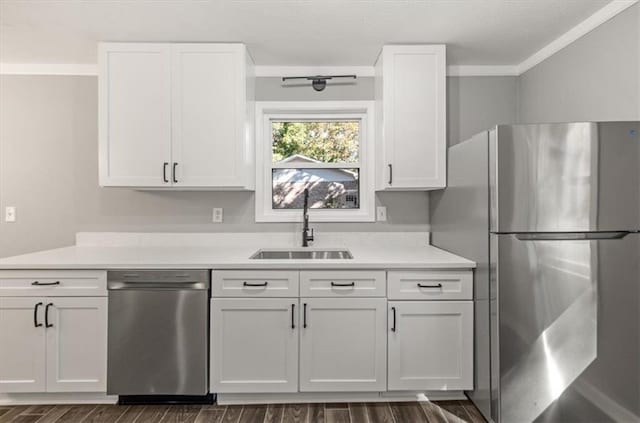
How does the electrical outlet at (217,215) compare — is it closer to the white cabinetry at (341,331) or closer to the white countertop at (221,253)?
the white countertop at (221,253)

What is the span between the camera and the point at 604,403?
69.1 inches

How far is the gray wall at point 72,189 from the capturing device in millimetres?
2723

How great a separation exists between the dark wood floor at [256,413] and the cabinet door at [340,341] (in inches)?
5.3

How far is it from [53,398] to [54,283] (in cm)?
70

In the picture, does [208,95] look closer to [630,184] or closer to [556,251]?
[556,251]

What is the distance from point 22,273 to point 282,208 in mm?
1656

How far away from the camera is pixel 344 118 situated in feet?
9.30

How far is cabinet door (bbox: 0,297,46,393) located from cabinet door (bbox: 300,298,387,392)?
58.3 inches

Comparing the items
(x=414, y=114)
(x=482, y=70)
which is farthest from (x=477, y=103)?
(x=414, y=114)

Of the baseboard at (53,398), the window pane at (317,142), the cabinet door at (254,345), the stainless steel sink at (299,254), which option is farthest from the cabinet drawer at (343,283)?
the baseboard at (53,398)

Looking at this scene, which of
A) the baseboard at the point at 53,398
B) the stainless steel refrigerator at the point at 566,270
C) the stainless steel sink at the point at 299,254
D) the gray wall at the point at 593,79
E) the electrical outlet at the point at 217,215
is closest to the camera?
the stainless steel refrigerator at the point at 566,270

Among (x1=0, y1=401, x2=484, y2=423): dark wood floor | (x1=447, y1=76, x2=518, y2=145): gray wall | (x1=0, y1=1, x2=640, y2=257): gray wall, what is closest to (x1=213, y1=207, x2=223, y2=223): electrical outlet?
(x1=0, y1=1, x2=640, y2=257): gray wall

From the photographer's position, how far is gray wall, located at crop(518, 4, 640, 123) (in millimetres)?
1880

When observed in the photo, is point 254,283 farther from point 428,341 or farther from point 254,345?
point 428,341
